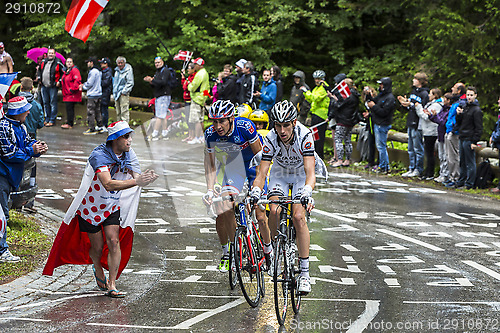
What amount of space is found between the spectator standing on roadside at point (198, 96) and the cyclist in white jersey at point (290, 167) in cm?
1399

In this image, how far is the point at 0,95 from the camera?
10.0 m

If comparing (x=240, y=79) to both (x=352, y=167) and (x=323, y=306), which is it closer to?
(x=352, y=167)

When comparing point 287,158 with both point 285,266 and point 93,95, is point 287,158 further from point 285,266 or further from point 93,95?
point 93,95

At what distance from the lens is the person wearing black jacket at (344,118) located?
19484mm

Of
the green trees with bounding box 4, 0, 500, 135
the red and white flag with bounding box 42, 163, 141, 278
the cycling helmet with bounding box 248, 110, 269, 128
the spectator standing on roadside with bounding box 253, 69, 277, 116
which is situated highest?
the green trees with bounding box 4, 0, 500, 135

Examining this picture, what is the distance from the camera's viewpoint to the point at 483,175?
55.5ft

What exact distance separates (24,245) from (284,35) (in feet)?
57.2

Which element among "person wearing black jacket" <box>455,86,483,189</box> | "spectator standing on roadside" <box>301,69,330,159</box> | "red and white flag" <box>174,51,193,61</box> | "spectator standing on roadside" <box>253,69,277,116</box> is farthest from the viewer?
"red and white flag" <box>174,51,193,61</box>

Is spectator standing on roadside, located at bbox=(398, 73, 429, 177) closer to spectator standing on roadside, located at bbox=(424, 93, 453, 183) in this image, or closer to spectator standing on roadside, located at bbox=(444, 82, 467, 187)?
spectator standing on roadside, located at bbox=(424, 93, 453, 183)

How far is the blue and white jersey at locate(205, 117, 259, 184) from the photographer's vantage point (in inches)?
358

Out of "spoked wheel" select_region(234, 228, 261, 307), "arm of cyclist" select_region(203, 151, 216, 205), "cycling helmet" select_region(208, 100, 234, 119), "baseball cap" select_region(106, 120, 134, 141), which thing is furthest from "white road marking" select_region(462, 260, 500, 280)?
"baseball cap" select_region(106, 120, 134, 141)

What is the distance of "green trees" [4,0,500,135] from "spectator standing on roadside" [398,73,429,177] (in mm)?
3888

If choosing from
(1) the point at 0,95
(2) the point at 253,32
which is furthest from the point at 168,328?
(2) the point at 253,32

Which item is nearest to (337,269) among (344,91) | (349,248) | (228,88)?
(349,248)
